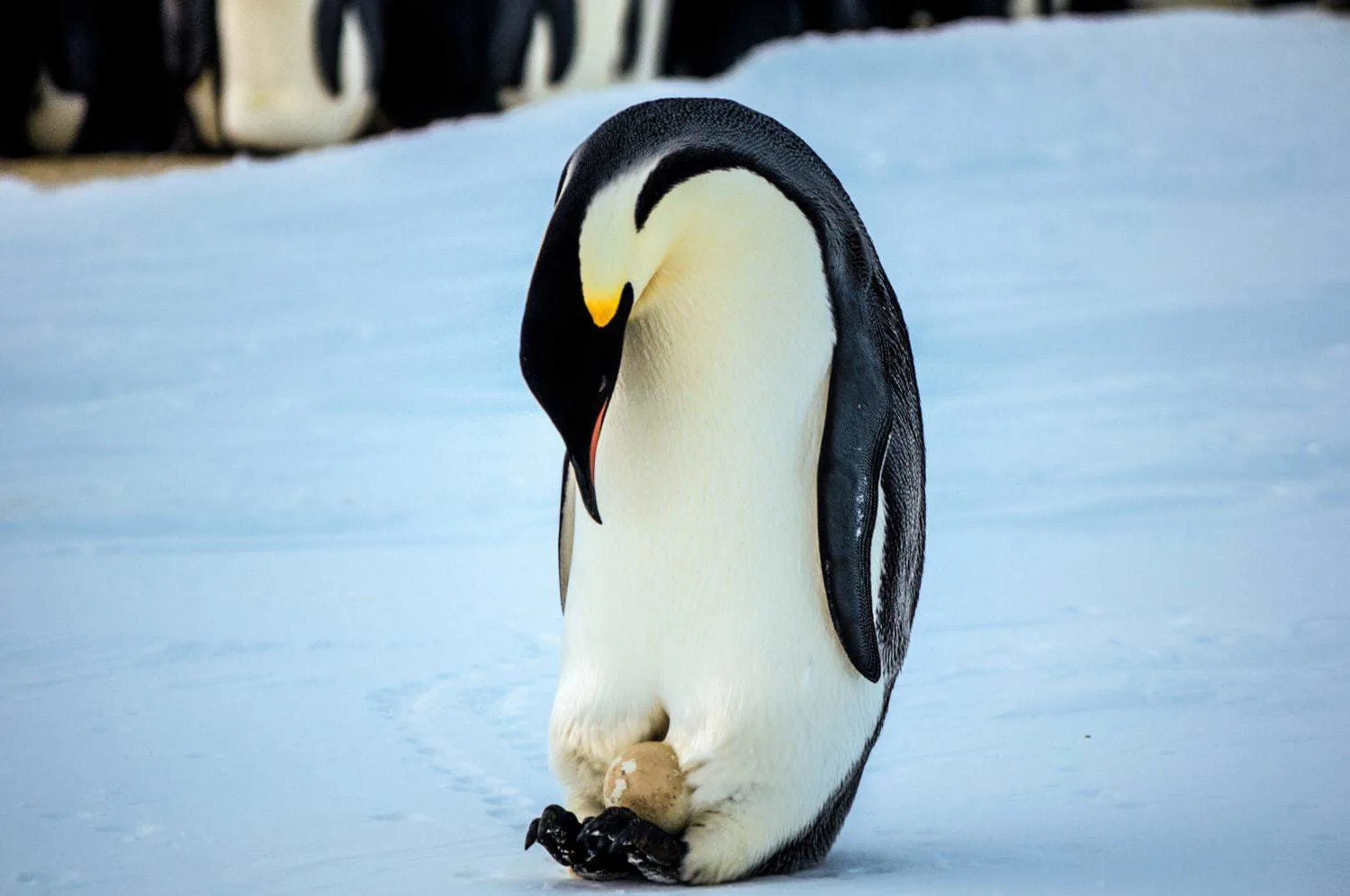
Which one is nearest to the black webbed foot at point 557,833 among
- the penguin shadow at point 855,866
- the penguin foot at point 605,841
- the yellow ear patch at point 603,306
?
the penguin foot at point 605,841

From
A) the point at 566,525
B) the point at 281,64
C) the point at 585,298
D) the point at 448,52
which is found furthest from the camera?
the point at 448,52

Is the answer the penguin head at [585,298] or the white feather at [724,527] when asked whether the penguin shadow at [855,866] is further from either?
the penguin head at [585,298]

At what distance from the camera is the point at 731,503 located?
1.38m

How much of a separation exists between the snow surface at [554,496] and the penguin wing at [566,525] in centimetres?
20

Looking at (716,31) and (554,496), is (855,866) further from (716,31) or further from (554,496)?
(716,31)

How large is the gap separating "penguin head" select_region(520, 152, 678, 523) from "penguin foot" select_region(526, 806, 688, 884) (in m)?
0.22

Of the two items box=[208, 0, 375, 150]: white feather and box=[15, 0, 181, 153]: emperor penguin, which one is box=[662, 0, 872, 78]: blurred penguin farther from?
box=[15, 0, 181, 153]: emperor penguin

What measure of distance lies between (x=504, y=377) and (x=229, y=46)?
201cm

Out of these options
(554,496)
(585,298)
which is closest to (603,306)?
(585,298)

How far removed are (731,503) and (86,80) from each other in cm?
428

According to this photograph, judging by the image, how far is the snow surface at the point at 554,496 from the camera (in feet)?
5.17

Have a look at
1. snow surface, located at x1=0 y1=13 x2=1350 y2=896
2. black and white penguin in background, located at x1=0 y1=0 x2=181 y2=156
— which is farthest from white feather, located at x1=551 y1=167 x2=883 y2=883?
black and white penguin in background, located at x1=0 y1=0 x2=181 y2=156

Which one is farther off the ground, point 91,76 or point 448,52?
point 448,52

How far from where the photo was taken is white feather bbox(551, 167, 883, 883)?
1371mm
